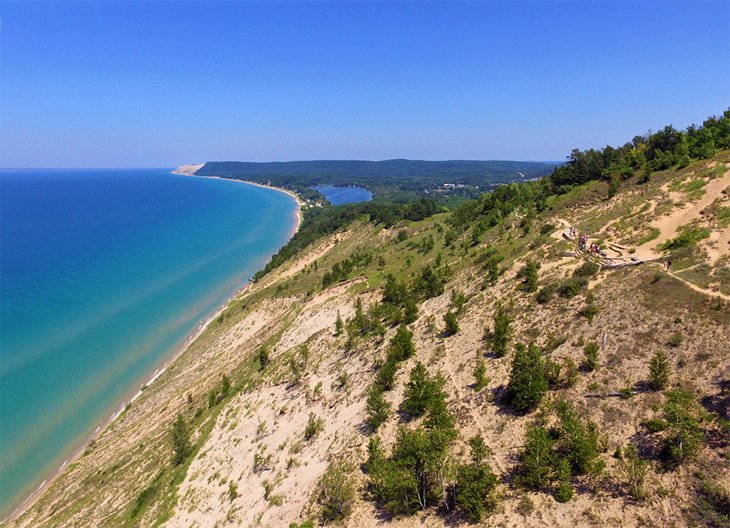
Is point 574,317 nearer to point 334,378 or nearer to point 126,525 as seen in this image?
point 334,378

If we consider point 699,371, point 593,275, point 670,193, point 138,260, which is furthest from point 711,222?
point 138,260

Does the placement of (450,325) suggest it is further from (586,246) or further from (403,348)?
(586,246)

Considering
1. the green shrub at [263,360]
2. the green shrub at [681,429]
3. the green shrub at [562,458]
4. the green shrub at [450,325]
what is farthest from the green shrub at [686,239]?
the green shrub at [263,360]

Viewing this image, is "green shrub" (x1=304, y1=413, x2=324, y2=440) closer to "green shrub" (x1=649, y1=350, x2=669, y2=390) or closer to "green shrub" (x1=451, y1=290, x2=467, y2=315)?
"green shrub" (x1=451, y1=290, x2=467, y2=315)

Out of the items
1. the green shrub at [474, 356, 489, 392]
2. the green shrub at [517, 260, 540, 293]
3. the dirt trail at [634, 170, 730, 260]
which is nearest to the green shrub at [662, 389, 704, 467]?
the green shrub at [474, 356, 489, 392]

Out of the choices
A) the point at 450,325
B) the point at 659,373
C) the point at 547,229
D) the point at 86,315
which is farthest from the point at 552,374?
the point at 86,315
